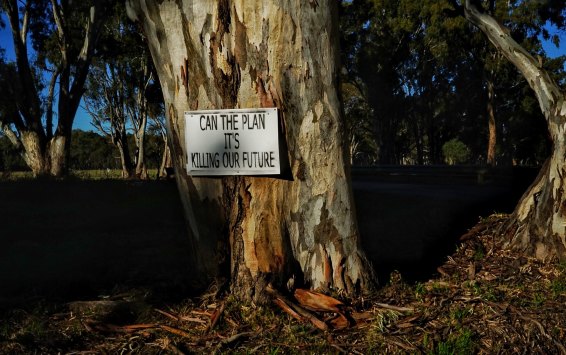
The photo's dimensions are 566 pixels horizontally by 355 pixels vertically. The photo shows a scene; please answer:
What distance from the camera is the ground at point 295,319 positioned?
281cm

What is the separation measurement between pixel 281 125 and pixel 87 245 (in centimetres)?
310

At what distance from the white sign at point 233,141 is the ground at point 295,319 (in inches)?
28.8

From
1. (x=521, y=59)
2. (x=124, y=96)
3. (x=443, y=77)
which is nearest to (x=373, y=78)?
(x=443, y=77)

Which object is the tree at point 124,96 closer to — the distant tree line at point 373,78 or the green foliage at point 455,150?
the distant tree line at point 373,78

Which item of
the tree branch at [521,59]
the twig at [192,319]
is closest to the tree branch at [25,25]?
the tree branch at [521,59]

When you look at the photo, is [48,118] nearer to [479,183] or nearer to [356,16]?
[479,183]

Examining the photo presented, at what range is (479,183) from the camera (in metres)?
15.8

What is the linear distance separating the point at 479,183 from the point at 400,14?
11307 millimetres

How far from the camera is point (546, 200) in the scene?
4516 millimetres

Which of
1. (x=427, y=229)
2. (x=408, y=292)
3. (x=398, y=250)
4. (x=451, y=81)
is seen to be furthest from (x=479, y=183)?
(x=451, y=81)

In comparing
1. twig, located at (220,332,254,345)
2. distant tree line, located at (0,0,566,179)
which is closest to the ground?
twig, located at (220,332,254,345)

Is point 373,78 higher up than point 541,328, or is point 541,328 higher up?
point 373,78

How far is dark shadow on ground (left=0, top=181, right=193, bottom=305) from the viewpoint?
3.77m

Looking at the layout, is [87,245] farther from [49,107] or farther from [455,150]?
[455,150]
